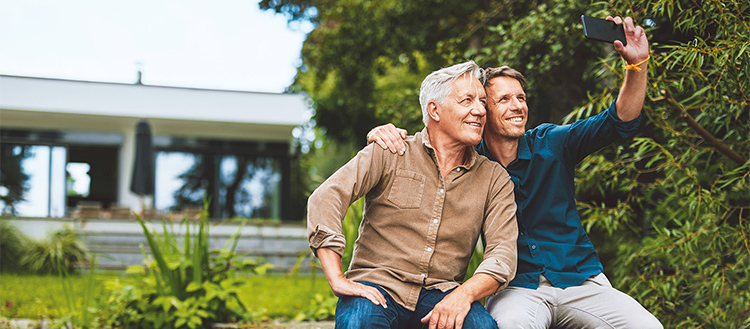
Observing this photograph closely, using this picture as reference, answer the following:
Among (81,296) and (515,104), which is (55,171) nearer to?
(81,296)

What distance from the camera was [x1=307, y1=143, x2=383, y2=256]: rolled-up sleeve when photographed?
209 cm

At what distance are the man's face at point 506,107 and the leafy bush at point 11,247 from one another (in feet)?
25.1

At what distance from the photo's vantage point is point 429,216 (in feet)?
7.43

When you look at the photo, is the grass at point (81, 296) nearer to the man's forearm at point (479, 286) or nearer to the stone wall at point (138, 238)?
the stone wall at point (138, 238)

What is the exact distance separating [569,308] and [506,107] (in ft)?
2.68

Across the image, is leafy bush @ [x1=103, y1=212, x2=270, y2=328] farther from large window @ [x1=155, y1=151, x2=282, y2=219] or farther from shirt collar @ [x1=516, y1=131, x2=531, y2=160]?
large window @ [x1=155, y1=151, x2=282, y2=219]

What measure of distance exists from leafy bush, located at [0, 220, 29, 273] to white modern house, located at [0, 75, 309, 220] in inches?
207

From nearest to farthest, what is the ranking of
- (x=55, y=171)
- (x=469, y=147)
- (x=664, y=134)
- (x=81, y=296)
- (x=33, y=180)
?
1. (x=469, y=147)
2. (x=664, y=134)
3. (x=81, y=296)
4. (x=33, y=180)
5. (x=55, y=171)

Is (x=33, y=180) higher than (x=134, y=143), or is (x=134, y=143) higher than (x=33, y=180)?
(x=134, y=143)

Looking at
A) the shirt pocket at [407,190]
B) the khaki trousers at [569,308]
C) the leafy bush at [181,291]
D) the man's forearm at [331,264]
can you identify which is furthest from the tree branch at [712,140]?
the leafy bush at [181,291]

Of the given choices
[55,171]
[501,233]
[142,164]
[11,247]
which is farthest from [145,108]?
[501,233]

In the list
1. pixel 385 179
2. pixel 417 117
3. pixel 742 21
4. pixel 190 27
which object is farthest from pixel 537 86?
pixel 190 27

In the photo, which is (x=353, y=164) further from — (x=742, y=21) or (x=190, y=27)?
(x=190, y=27)

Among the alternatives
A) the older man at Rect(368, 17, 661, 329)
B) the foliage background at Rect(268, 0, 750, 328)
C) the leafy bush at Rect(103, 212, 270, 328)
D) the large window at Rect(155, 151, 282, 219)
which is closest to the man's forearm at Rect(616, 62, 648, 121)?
the older man at Rect(368, 17, 661, 329)
